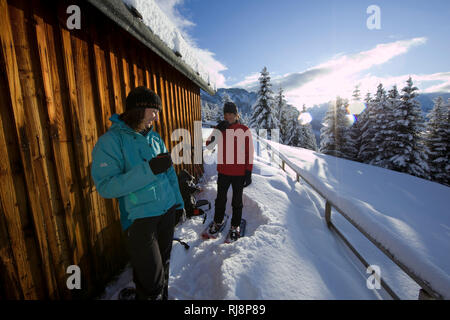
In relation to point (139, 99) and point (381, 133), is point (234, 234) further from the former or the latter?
point (381, 133)

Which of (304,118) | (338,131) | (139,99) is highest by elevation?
(304,118)

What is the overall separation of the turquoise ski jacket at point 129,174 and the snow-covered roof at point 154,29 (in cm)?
104

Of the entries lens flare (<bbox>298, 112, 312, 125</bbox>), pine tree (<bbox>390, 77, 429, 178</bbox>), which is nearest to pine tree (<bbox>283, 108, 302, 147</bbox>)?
lens flare (<bbox>298, 112, 312, 125</bbox>)

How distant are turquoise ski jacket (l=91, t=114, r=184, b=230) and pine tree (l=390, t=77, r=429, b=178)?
2259cm

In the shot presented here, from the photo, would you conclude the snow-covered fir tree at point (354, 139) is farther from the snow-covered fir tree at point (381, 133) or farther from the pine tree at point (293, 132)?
the pine tree at point (293, 132)

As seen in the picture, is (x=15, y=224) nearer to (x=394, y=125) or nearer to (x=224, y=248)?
(x=224, y=248)

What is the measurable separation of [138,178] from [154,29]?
2.19 meters

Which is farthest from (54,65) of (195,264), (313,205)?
(313,205)

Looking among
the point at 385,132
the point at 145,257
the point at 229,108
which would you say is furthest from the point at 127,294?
the point at 385,132

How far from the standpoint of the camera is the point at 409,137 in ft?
56.3

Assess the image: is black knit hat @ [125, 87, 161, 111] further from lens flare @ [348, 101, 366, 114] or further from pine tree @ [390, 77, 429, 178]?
lens flare @ [348, 101, 366, 114]
